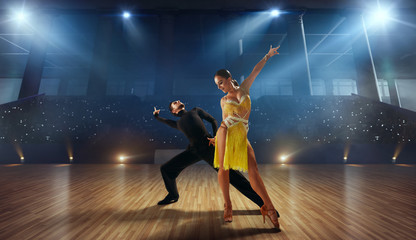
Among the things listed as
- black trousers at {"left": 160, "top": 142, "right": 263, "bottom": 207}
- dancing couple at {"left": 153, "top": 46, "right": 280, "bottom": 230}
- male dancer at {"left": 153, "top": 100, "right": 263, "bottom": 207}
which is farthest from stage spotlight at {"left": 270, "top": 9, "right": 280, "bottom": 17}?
black trousers at {"left": 160, "top": 142, "right": 263, "bottom": 207}

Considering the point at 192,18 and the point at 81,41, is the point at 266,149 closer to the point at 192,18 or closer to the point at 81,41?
the point at 192,18

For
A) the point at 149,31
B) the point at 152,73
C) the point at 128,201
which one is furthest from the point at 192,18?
the point at 128,201

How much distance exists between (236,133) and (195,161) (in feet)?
2.32

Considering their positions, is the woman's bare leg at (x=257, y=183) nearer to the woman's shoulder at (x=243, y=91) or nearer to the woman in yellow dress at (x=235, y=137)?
the woman in yellow dress at (x=235, y=137)

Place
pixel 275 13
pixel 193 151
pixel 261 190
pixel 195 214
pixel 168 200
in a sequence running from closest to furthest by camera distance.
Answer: pixel 261 190 → pixel 195 214 → pixel 193 151 → pixel 168 200 → pixel 275 13

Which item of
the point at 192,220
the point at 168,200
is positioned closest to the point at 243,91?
the point at 192,220

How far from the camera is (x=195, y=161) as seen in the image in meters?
1.96

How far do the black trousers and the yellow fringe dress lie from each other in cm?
31

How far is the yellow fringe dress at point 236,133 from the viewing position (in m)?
1.48

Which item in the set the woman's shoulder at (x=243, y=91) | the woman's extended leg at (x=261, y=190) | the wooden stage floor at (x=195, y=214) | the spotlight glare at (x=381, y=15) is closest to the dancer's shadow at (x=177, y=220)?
the wooden stage floor at (x=195, y=214)

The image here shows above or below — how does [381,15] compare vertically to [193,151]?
above

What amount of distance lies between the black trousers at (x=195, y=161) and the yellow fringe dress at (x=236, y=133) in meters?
0.31

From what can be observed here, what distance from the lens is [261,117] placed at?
251 inches

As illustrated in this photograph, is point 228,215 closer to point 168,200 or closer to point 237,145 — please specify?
point 237,145
